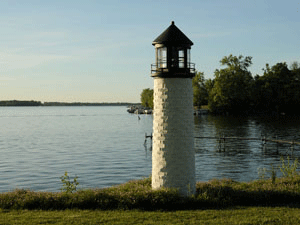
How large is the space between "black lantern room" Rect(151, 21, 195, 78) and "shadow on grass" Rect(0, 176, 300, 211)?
235 inches

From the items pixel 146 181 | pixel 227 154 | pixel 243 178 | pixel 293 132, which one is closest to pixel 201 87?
pixel 293 132

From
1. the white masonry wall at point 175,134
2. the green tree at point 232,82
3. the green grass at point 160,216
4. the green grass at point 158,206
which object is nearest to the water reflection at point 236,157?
the green grass at point 158,206

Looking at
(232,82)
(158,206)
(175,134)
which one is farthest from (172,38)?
(232,82)

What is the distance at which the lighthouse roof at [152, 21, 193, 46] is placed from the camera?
19.8 m

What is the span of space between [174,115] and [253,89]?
405ft

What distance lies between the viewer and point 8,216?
53.7ft

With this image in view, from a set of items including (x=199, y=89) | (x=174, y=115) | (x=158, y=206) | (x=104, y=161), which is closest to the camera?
(x=158, y=206)

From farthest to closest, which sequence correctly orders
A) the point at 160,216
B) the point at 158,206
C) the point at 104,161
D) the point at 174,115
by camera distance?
the point at 104,161
the point at 174,115
the point at 158,206
the point at 160,216

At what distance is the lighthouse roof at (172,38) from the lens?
19.8 m

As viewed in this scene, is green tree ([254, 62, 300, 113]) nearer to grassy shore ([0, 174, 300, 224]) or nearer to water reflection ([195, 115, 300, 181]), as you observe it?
water reflection ([195, 115, 300, 181])

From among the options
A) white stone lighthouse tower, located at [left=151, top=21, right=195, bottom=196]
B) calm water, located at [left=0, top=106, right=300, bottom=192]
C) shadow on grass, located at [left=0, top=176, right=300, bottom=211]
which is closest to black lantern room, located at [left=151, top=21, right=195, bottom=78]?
white stone lighthouse tower, located at [left=151, top=21, right=195, bottom=196]

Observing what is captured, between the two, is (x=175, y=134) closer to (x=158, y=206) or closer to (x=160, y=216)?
(x=158, y=206)

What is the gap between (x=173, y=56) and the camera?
65.8 ft

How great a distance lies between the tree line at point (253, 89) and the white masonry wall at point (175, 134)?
115419 millimetres
